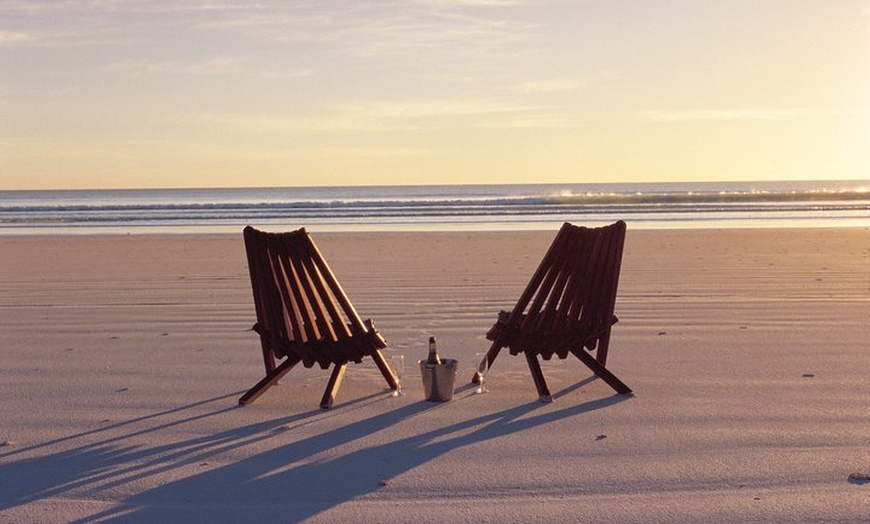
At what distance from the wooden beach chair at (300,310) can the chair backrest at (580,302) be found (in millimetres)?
980

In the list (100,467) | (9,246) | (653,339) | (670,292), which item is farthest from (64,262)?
(100,467)

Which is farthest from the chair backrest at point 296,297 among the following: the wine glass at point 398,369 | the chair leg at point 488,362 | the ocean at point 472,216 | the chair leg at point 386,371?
the ocean at point 472,216

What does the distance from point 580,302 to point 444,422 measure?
4.10ft

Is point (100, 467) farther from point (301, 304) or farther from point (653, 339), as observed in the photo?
point (653, 339)

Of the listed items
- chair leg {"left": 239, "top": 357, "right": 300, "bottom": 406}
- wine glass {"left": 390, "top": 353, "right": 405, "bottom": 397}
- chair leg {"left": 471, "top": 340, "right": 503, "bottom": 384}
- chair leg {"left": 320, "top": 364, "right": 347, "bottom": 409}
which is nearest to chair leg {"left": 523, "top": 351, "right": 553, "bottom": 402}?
chair leg {"left": 471, "top": 340, "right": 503, "bottom": 384}

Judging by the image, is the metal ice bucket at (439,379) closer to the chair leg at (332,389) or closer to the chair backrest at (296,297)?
the chair backrest at (296,297)

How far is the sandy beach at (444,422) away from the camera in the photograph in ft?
15.4

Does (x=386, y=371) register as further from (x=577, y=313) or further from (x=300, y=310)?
(x=577, y=313)

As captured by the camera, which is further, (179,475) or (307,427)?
(307,427)

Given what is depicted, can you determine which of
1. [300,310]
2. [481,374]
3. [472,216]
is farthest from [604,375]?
[472,216]

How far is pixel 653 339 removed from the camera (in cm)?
877

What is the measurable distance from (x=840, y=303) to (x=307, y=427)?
6.75 m

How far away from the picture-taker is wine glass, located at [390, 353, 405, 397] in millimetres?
6805

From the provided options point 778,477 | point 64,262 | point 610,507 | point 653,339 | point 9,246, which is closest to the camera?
point 610,507
